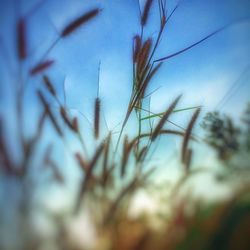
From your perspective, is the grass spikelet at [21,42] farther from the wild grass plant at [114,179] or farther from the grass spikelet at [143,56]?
the grass spikelet at [143,56]

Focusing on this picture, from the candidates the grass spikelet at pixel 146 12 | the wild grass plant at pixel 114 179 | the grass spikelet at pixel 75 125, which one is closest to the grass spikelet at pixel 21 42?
the wild grass plant at pixel 114 179

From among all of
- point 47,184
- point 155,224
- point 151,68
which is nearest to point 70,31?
point 151,68

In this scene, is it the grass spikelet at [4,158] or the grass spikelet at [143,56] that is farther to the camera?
the grass spikelet at [143,56]

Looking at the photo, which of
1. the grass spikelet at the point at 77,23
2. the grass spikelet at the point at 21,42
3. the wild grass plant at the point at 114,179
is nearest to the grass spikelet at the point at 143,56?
the wild grass plant at the point at 114,179

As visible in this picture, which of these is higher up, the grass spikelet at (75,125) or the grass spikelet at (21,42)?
the grass spikelet at (21,42)

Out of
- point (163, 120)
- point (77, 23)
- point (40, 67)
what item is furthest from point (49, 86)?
point (163, 120)

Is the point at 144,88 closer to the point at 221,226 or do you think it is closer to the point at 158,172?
the point at 158,172

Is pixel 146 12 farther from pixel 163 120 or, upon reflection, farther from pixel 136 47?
pixel 163 120

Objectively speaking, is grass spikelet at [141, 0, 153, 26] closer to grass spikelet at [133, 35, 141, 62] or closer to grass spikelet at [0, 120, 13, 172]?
grass spikelet at [133, 35, 141, 62]

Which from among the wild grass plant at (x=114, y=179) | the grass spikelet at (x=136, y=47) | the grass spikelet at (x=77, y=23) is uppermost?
the grass spikelet at (x=77, y=23)
